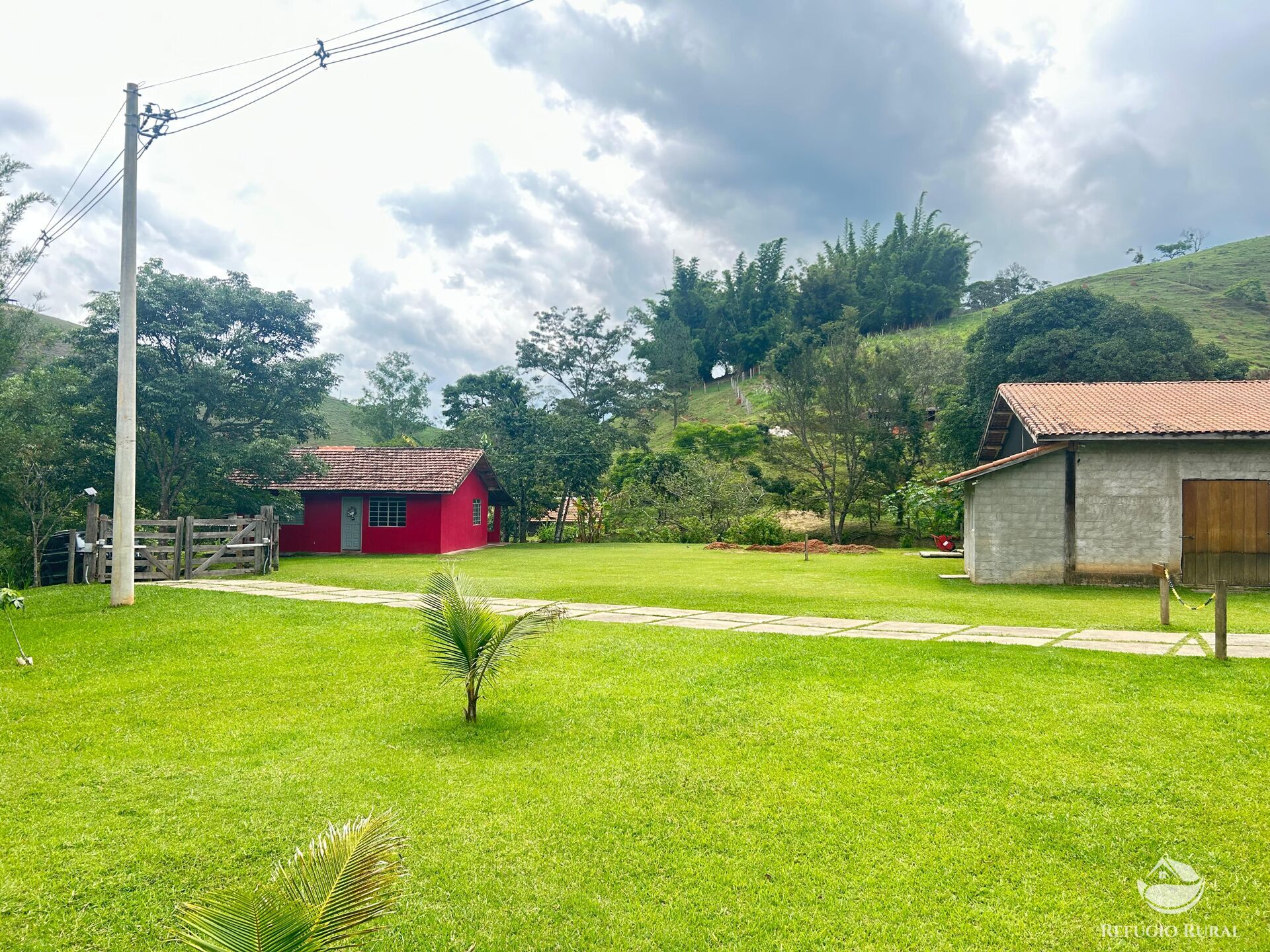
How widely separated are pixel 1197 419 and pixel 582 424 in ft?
72.4

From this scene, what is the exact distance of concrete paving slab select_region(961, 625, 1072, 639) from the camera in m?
8.51

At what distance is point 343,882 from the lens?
5.35 ft

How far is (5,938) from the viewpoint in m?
2.94

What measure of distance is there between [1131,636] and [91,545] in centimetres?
1634

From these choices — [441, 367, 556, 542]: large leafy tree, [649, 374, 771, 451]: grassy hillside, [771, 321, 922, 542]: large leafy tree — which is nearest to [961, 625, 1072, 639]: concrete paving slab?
[771, 321, 922, 542]: large leafy tree

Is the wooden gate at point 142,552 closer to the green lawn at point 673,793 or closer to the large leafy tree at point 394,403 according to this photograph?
the green lawn at point 673,793

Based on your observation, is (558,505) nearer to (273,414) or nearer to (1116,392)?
(273,414)

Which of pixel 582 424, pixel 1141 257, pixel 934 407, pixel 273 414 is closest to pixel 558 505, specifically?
pixel 582 424

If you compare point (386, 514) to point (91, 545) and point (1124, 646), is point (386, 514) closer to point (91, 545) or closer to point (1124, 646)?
point (91, 545)

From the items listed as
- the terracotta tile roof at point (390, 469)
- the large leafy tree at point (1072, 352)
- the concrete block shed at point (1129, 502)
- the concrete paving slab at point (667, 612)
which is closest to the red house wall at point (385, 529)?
the terracotta tile roof at point (390, 469)

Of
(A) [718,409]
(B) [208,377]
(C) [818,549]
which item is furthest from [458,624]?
(A) [718,409]

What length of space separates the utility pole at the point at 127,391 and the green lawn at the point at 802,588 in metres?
3.94

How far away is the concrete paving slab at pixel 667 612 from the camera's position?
1009cm

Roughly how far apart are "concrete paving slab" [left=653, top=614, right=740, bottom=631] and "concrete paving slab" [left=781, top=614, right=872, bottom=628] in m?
0.75
